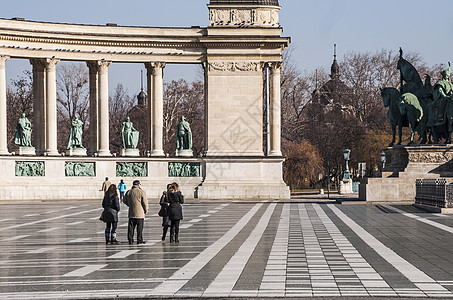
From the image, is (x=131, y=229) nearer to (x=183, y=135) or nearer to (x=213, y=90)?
(x=213, y=90)

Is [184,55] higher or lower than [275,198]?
higher

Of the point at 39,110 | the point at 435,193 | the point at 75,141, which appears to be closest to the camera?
the point at 435,193

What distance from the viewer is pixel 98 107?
5897cm

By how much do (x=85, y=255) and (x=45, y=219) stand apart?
Answer: 51.9 ft

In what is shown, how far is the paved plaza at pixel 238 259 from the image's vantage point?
15227mm

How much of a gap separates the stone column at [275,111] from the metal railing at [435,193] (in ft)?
56.5

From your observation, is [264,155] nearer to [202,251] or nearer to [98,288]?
[202,251]

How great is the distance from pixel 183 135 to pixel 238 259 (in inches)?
1638

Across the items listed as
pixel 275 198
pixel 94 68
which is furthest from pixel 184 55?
pixel 275 198

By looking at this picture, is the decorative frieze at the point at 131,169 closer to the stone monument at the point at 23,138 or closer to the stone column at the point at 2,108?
the stone monument at the point at 23,138

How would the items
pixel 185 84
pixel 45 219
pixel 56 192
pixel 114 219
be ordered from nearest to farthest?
pixel 114 219 < pixel 45 219 < pixel 56 192 < pixel 185 84

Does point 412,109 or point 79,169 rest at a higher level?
point 412,109

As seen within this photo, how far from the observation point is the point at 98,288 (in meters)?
15.5

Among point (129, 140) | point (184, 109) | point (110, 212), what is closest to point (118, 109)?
point (184, 109)
